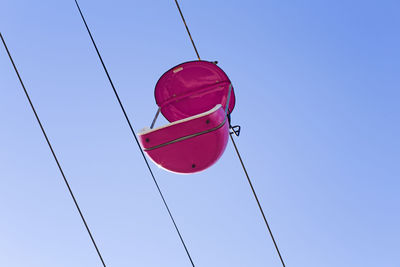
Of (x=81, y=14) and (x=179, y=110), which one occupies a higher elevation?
(x=81, y=14)

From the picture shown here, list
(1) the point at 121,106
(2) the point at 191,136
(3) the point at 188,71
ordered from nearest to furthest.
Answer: (2) the point at 191,136 → (3) the point at 188,71 → (1) the point at 121,106

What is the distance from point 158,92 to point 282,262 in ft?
6.40

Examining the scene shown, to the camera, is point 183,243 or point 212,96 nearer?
point 212,96

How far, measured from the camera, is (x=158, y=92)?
363cm

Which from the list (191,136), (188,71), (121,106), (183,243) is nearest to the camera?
(191,136)

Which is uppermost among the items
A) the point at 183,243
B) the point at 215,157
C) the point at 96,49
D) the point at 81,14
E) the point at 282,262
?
the point at 81,14

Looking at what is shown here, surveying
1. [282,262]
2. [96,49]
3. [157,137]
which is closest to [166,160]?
[157,137]

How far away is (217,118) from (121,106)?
3.67ft

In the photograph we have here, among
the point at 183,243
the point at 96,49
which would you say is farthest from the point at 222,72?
the point at 183,243

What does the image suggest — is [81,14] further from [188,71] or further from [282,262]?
[282,262]

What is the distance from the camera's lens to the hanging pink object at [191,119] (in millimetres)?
3043

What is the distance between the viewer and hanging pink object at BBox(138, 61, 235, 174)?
304cm

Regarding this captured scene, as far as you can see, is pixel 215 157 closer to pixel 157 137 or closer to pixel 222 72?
pixel 157 137

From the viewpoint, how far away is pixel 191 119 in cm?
302
